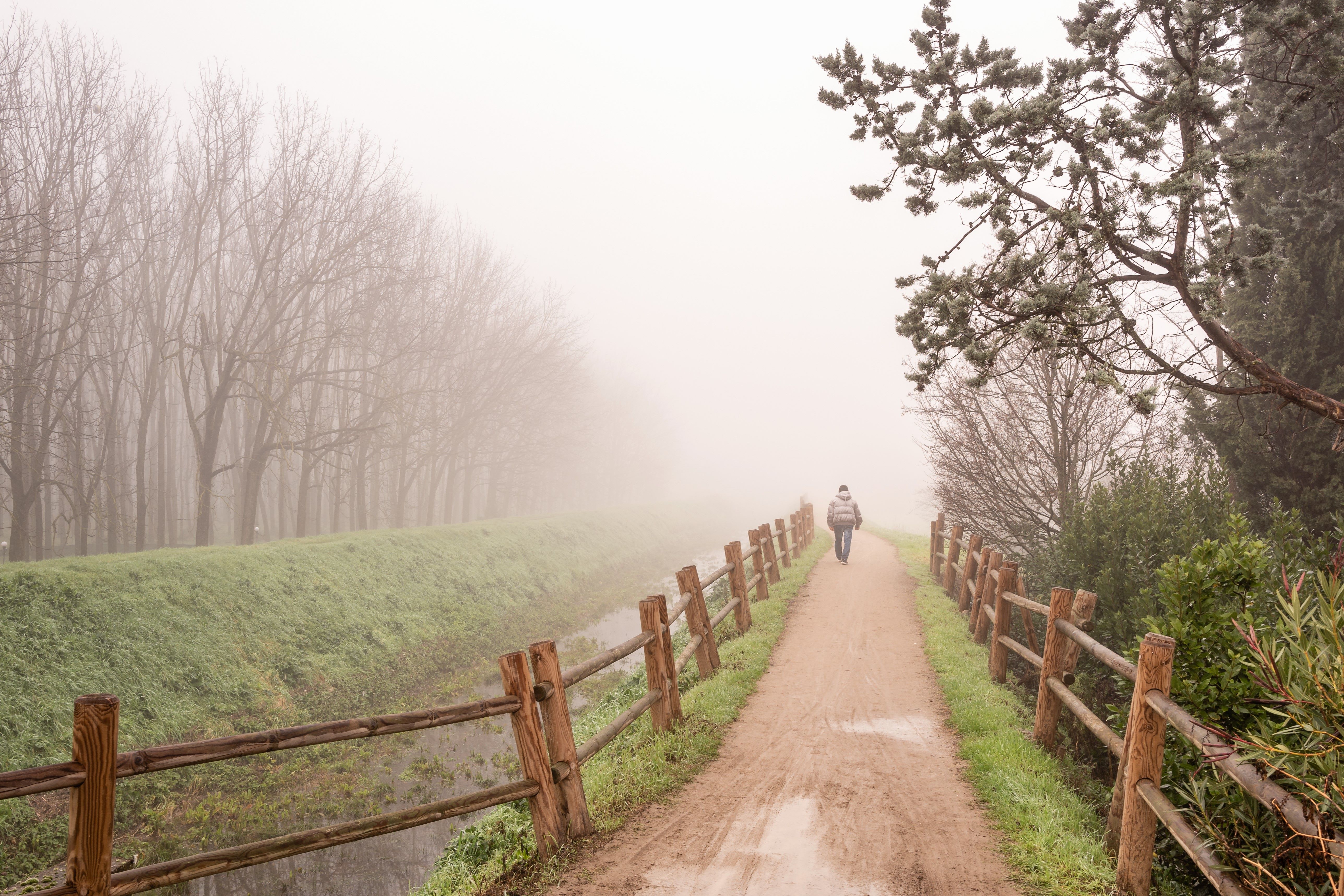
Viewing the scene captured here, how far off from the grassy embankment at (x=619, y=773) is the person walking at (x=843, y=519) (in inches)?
329

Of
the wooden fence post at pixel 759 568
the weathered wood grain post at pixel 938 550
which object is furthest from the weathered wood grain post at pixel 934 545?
the wooden fence post at pixel 759 568

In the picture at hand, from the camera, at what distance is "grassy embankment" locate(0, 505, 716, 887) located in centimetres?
779

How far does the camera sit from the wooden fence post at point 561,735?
172 inches

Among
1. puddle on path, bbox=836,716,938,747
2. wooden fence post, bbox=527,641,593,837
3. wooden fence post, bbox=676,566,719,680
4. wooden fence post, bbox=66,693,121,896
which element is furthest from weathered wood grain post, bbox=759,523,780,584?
wooden fence post, bbox=66,693,121,896

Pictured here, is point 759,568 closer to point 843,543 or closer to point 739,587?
point 739,587

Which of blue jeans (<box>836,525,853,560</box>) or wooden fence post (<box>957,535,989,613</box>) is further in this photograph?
blue jeans (<box>836,525,853,560</box>)

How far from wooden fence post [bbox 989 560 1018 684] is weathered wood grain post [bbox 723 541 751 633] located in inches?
132

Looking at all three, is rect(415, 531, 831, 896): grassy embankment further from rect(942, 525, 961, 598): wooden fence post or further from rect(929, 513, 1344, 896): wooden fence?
rect(942, 525, 961, 598): wooden fence post

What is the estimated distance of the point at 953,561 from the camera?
13.7 metres

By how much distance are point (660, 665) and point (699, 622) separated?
1908 mm

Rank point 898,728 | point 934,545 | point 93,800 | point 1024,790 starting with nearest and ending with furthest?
point 93,800
point 1024,790
point 898,728
point 934,545

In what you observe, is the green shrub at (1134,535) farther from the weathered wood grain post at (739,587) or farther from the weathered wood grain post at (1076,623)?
the weathered wood grain post at (739,587)

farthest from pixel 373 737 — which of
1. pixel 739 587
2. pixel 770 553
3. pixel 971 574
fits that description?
pixel 770 553

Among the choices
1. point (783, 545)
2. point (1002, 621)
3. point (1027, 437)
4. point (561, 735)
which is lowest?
point (1002, 621)
